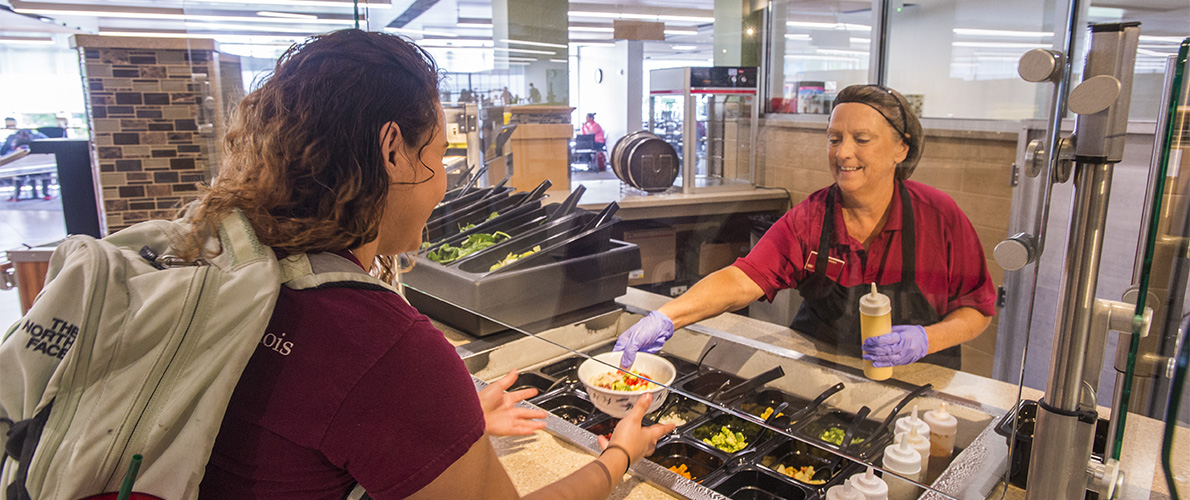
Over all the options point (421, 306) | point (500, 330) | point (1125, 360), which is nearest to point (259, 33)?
point (421, 306)

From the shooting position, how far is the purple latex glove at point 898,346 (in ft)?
2.74

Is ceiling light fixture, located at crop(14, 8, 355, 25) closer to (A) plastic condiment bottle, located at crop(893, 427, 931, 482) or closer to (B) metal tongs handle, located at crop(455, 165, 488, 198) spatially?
(B) metal tongs handle, located at crop(455, 165, 488, 198)

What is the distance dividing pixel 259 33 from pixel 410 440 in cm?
247

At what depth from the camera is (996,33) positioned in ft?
2.32

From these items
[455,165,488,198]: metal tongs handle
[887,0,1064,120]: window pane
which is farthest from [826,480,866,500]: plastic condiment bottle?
[455,165,488,198]: metal tongs handle

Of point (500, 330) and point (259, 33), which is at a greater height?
point (259, 33)

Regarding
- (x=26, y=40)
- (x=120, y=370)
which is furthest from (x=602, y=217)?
(x=26, y=40)

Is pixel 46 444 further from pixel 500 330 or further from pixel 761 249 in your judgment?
pixel 500 330

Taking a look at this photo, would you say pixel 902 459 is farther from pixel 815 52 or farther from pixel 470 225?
pixel 470 225

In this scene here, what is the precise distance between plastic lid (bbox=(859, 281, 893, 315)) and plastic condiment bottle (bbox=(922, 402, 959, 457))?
15cm

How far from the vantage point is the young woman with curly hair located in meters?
0.62

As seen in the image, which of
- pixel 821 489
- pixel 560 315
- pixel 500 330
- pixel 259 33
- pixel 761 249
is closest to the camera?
pixel 761 249

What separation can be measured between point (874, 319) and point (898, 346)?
4 centimetres

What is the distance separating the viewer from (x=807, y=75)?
88 cm
